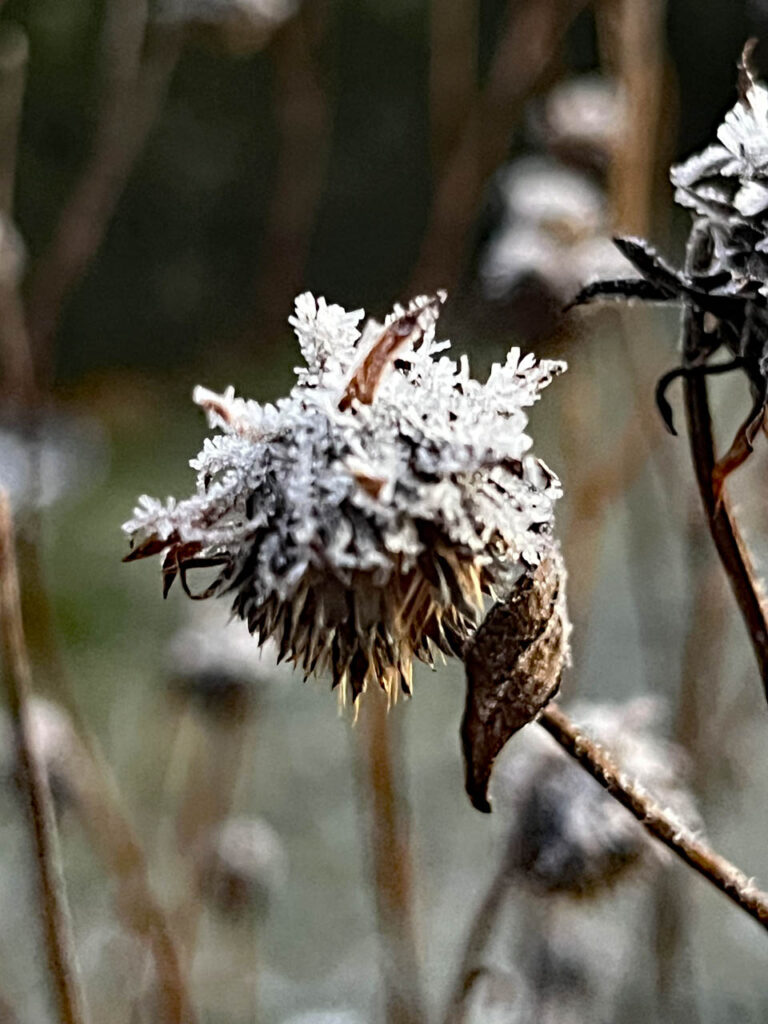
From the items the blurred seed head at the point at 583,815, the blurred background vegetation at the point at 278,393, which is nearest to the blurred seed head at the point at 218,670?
the blurred background vegetation at the point at 278,393

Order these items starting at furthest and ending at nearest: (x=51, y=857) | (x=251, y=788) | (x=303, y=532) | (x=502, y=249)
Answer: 1. (x=251, y=788)
2. (x=502, y=249)
3. (x=51, y=857)
4. (x=303, y=532)

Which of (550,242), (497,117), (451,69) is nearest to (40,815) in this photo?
(550,242)

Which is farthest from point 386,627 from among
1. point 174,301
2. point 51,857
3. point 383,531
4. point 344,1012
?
point 174,301

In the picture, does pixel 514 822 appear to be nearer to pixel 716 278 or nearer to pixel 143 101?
pixel 716 278

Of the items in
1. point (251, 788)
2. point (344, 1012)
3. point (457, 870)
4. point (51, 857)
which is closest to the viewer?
point (51, 857)

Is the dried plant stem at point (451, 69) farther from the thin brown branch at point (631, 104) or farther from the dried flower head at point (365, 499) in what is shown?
the dried flower head at point (365, 499)

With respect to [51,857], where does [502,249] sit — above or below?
above

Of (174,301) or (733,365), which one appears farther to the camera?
(174,301)

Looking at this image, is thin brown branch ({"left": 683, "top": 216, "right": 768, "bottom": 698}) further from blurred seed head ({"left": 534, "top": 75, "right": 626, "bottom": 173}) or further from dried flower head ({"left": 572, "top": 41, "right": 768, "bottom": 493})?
blurred seed head ({"left": 534, "top": 75, "right": 626, "bottom": 173})
